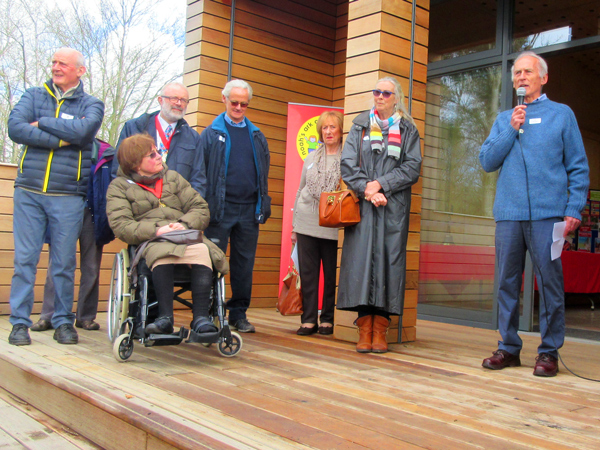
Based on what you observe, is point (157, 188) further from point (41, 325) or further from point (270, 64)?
point (270, 64)

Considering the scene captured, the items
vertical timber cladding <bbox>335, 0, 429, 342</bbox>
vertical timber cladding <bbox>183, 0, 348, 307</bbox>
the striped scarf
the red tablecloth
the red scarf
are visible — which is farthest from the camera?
the red tablecloth

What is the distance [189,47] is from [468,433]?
4309 mm

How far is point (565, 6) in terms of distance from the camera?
447 cm

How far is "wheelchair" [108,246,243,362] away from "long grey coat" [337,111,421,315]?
0.73m

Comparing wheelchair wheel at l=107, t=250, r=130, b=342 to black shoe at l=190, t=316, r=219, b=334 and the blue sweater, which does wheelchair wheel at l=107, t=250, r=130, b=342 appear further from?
the blue sweater

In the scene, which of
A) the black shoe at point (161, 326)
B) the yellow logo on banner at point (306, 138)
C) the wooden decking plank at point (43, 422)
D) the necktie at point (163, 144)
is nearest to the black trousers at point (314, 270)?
the necktie at point (163, 144)

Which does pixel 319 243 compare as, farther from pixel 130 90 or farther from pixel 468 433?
pixel 130 90

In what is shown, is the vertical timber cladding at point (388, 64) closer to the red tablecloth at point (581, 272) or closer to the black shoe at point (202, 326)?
the black shoe at point (202, 326)

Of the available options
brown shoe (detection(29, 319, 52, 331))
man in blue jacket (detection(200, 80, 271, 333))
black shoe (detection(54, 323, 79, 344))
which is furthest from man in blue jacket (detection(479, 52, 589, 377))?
brown shoe (detection(29, 319, 52, 331))

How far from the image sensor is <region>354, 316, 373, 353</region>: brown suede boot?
3.23 meters

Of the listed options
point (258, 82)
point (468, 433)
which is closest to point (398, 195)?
point (468, 433)

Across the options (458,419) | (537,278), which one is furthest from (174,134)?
(458,419)

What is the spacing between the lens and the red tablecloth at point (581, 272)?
7305 mm

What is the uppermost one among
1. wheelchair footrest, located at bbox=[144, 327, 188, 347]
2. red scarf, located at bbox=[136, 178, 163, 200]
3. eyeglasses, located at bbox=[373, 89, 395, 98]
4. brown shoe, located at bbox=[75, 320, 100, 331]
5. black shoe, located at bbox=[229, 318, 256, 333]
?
eyeglasses, located at bbox=[373, 89, 395, 98]
